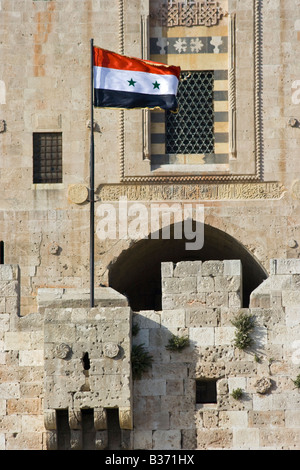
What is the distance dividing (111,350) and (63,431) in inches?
74.9

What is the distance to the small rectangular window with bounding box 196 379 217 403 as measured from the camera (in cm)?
3294

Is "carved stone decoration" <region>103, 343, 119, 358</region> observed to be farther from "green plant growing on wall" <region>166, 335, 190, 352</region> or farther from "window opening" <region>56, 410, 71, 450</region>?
"window opening" <region>56, 410, 71, 450</region>

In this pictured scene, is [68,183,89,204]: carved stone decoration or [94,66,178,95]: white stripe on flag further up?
[94,66,178,95]: white stripe on flag

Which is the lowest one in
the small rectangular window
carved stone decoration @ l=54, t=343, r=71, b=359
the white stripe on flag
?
the small rectangular window

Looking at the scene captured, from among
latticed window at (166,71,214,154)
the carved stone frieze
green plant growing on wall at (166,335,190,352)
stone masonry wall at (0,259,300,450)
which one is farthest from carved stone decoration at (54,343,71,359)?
latticed window at (166,71,214,154)

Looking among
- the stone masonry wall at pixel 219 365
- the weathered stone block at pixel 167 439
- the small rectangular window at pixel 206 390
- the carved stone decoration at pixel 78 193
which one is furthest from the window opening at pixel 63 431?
the carved stone decoration at pixel 78 193

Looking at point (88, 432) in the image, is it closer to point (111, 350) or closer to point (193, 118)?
point (111, 350)

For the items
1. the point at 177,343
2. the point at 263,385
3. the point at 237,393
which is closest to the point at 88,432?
the point at 177,343

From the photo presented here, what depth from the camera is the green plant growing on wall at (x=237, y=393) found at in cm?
3247

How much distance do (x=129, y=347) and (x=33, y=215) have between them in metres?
7.05

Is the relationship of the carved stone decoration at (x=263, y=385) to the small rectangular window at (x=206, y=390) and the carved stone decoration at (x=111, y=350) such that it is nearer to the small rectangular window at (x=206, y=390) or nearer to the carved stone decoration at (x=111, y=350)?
the small rectangular window at (x=206, y=390)

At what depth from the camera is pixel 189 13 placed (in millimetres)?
39062

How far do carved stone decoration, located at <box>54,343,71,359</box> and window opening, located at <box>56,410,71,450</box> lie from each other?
1.10 m

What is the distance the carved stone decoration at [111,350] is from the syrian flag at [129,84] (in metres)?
5.06
